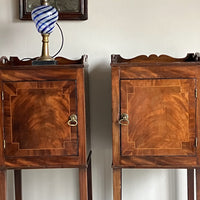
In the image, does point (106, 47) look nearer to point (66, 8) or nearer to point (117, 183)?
point (66, 8)

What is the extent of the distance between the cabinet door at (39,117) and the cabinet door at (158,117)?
213 mm

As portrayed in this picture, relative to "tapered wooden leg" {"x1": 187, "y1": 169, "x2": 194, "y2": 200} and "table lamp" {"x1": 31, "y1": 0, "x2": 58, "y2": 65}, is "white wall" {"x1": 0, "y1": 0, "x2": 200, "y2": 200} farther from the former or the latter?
"table lamp" {"x1": 31, "y1": 0, "x2": 58, "y2": 65}

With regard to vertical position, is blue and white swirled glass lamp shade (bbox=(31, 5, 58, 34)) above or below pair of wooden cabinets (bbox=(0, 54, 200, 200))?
above

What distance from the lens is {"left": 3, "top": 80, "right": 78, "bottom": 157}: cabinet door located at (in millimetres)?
1419

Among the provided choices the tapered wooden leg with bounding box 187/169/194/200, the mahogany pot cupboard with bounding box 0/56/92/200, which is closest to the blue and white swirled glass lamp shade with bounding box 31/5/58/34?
the mahogany pot cupboard with bounding box 0/56/92/200

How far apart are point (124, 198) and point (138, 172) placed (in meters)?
0.15

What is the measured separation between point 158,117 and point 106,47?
1.75 ft

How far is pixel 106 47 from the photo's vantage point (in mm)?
1788

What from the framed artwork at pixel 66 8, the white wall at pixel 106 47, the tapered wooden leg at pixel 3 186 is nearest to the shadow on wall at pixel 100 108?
the white wall at pixel 106 47

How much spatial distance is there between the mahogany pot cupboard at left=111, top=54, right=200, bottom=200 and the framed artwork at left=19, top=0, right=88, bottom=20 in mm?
486

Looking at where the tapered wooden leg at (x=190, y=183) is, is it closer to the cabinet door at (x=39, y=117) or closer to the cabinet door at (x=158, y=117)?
the cabinet door at (x=158, y=117)

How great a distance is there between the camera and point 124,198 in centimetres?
184

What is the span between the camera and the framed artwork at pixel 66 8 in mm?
1764

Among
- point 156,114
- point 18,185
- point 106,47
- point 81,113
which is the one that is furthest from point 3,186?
point 106,47
